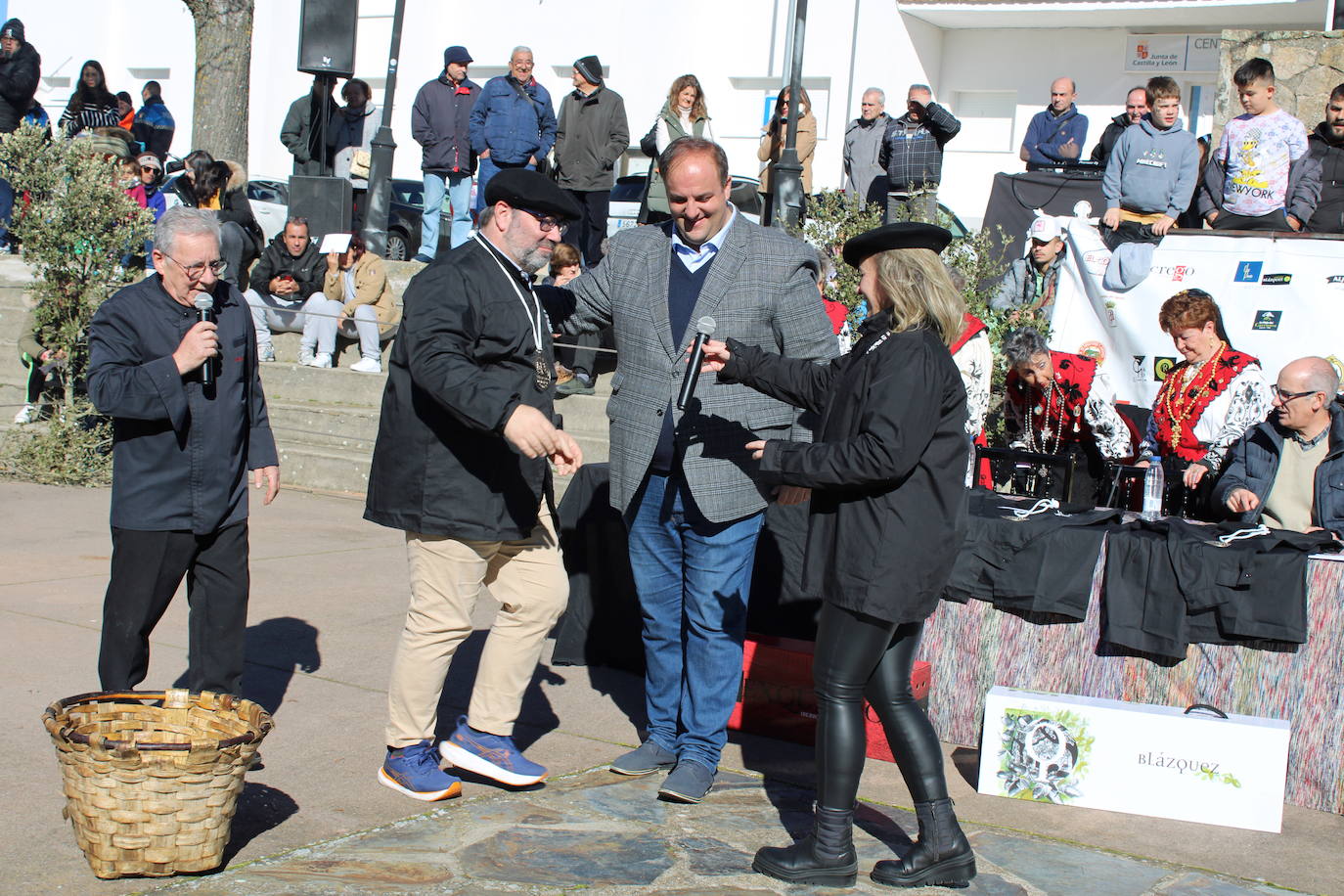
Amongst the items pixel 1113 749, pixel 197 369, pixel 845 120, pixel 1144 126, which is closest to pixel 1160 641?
pixel 1113 749

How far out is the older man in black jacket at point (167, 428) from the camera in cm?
411

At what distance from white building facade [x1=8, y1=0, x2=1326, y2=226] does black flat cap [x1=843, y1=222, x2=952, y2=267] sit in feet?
52.6

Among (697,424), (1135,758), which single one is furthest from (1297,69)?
(697,424)

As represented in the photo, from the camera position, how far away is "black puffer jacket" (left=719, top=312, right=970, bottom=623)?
3.61 meters

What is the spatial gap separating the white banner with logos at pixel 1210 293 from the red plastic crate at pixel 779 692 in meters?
4.30

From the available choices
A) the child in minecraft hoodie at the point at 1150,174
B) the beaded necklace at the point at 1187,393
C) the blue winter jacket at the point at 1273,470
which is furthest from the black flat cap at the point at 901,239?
the child in minecraft hoodie at the point at 1150,174

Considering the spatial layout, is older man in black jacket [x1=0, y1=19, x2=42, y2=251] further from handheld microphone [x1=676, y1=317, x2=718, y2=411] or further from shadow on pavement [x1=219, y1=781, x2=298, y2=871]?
handheld microphone [x1=676, y1=317, x2=718, y2=411]

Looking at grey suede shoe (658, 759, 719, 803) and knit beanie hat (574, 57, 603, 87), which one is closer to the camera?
grey suede shoe (658, 759, 719, 803)

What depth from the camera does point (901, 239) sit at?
3.70m

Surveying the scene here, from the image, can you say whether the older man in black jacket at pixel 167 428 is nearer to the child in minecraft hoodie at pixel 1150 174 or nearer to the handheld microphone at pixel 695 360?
the handheld microphone at pixel 695 360

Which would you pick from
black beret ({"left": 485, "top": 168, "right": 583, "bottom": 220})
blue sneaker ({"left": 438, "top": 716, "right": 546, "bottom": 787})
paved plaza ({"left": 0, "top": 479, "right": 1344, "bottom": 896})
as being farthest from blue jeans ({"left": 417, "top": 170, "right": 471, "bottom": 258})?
blue sneaker ({"left": 438, "top": 716, "right": 546, "bottom": 787})

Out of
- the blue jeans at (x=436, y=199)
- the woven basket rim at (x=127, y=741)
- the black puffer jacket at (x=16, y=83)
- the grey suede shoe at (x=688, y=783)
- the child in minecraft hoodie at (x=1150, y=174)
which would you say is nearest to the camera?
the woven basket rim at (x=127, y=741)

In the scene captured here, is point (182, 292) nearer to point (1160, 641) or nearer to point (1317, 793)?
point (1160, 641)

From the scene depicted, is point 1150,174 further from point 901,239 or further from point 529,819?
point 529,819
